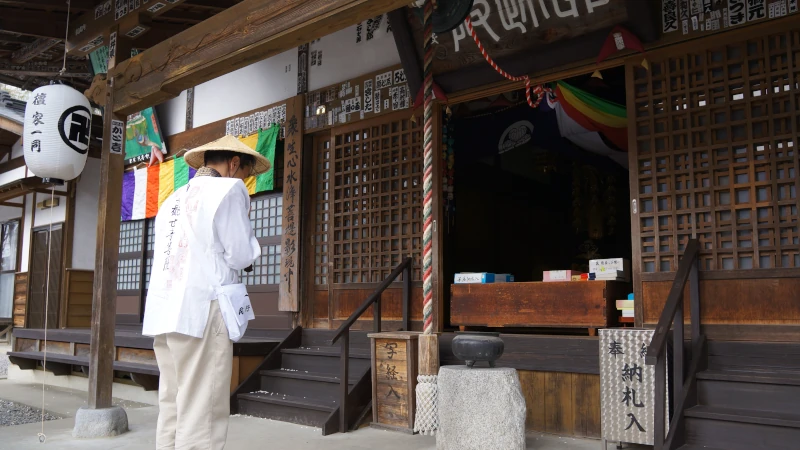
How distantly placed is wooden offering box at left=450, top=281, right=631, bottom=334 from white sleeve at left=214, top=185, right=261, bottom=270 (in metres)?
3.48

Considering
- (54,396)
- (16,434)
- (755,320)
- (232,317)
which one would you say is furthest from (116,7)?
(755,320)

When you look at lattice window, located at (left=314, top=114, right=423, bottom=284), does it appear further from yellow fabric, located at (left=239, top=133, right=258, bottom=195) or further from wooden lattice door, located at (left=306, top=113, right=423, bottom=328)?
yellow fabric, located at (left=239, top=133, right=258, bottom=195)

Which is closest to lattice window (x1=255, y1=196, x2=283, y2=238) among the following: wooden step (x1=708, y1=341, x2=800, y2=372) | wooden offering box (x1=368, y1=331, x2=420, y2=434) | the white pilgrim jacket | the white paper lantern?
the white paper lantern

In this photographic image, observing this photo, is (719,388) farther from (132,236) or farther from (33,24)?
(132,236)

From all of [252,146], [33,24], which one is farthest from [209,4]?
[33,24]

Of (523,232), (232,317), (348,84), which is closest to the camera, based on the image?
(232,317)

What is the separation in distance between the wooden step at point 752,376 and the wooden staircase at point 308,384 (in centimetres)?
298

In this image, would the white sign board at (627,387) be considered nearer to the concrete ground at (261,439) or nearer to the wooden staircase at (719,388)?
the wooden staircase at (719,388)

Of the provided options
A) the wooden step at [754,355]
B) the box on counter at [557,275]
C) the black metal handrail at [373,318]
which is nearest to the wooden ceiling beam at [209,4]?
the black metal handrail at [373,318]

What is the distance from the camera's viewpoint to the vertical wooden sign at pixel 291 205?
7.91 m

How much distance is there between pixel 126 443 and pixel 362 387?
6.95 feet

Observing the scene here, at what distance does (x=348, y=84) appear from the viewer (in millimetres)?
7758

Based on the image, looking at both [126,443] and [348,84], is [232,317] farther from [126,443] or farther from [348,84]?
[348,84]

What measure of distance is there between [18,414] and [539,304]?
6101 mm
